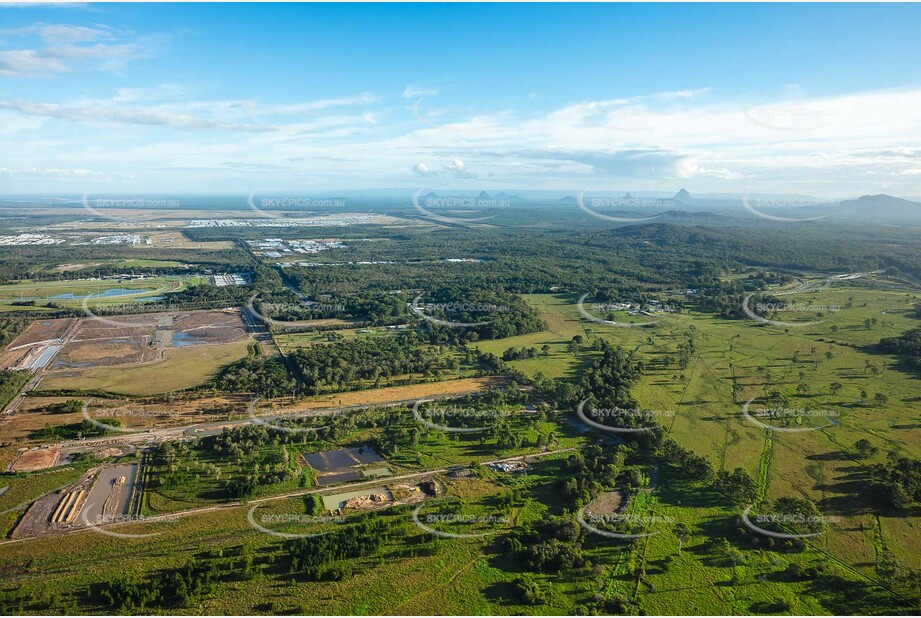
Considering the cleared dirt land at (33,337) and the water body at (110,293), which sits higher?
the water body at (110,293)

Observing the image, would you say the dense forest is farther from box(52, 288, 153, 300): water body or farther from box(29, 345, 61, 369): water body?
box(52, 288, 153, 300): water body

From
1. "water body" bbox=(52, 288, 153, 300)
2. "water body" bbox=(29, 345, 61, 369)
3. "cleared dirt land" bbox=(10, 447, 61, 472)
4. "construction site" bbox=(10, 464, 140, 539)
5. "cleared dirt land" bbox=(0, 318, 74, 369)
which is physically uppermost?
"water body" bbox=(52, 288, 153, 300)

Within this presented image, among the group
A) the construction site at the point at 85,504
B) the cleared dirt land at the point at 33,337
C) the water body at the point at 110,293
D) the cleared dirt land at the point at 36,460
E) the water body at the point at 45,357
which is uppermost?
the water body at the point at 110,293

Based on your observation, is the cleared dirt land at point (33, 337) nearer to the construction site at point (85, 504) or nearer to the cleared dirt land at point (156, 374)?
the cleared dirt land at point (156, 374)

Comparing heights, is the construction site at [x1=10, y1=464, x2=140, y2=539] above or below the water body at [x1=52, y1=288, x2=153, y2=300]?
below

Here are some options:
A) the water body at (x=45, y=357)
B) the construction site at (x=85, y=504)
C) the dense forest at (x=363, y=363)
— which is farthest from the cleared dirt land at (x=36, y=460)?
the water body at (x=45, y=357)

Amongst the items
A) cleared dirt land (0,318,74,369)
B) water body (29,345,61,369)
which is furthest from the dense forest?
cleared dirt land (0,318,74,369)

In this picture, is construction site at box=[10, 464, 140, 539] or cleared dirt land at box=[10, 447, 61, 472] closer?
construction site at box=[10, 464, 140, 539]

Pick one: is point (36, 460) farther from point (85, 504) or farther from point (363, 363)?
point (363, 363)

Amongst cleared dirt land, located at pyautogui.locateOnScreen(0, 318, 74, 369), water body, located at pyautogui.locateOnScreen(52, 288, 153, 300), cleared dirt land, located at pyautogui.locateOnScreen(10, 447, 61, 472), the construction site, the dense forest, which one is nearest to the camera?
the construction site

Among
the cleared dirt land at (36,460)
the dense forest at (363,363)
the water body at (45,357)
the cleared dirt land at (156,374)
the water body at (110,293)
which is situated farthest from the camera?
the water body at (110,293)

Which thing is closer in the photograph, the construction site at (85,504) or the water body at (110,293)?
the construction site at (85,504)

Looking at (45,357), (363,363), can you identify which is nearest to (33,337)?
(45,357)
